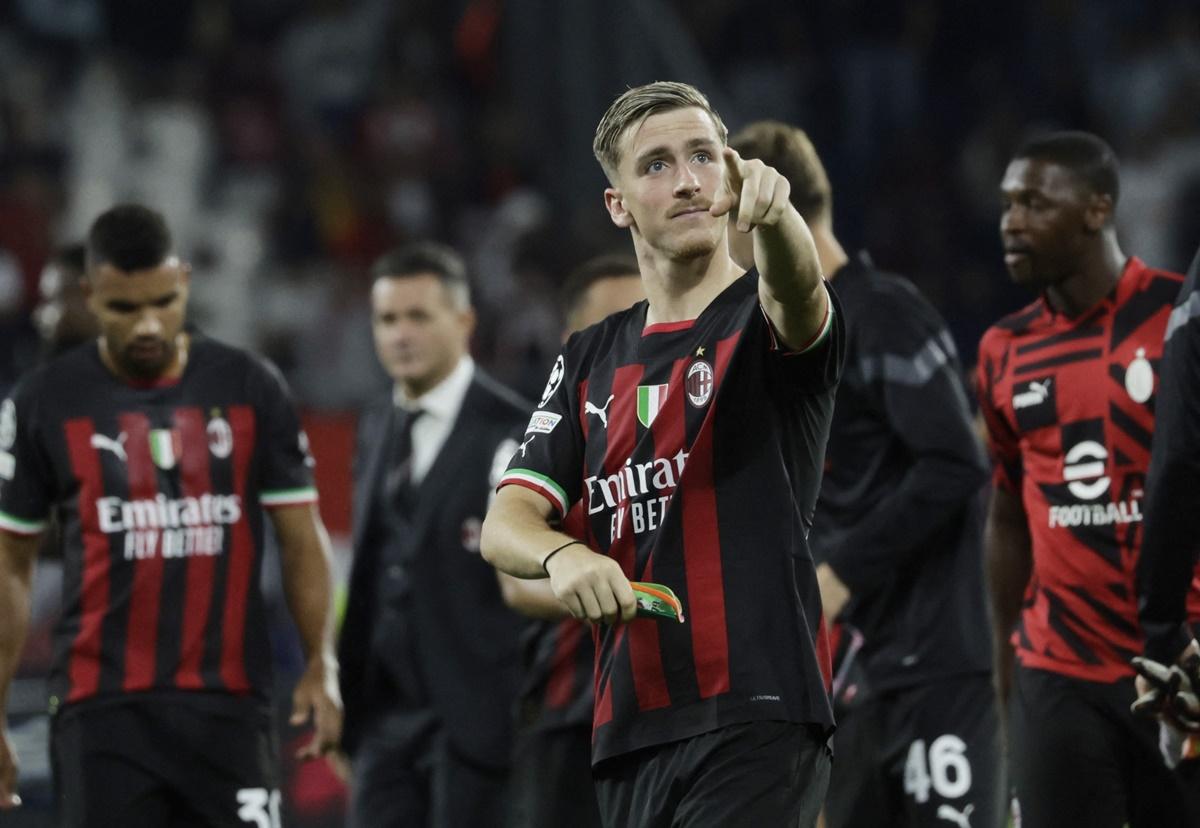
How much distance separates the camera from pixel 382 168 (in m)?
14.0

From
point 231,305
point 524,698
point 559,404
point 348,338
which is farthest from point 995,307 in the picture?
point 559,404

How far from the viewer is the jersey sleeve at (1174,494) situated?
3891 millimetres

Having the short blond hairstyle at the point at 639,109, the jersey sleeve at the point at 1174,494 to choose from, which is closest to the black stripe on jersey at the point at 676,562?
the short blond hairstyle at the point at 639,109

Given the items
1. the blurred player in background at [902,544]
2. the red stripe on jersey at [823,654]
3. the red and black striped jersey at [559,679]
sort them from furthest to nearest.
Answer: the red and black striped jersey at [559,679], the blurred player in background at [902,544], the red stripe on jersey at [823,654]

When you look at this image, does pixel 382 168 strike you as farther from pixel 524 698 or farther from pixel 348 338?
pixel 524 698

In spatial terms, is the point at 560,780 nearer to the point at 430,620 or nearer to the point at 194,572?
the point at 430,620

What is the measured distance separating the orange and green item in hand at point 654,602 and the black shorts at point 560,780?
91.4 inches

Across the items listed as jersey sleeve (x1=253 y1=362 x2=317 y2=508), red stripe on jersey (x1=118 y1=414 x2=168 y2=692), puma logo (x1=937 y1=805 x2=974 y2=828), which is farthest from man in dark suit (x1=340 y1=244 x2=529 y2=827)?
puma logo (x1=937 y1=805 x2=974 y2=828)

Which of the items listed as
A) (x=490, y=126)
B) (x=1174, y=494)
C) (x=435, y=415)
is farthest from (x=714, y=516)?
(x=490, y=126)

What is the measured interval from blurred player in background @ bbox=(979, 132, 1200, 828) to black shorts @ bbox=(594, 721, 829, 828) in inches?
57.0

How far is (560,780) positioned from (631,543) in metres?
2.18

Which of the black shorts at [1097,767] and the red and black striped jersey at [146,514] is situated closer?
the black shorts at [1097,767]

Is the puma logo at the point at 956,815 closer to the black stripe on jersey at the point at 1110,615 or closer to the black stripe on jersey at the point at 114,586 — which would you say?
the black stripe on jersey at the point at 1110,615

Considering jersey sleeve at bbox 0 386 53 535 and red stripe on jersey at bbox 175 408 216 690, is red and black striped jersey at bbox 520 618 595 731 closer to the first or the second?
red stripe on jersey at bbox 175 408 216 690
